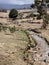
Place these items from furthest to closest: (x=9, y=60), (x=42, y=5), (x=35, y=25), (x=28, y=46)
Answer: (x=42, y=5), (x=35, y=25), (x=28, y=46), (x=9, y=60)

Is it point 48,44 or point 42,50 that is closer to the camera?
point 42,50

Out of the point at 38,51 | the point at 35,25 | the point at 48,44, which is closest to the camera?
the point at 38,51

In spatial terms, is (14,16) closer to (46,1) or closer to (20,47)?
(46,1)

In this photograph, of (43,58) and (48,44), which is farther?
(48,44)

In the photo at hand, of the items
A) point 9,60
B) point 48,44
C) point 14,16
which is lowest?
point 14,16

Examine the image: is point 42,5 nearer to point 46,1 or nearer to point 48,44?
point 46,1

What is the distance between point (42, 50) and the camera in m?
38.6

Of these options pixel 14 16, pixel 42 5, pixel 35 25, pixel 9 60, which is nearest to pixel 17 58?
pixel 9 60

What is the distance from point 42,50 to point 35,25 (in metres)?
39.3

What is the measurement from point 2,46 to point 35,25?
38.4 m

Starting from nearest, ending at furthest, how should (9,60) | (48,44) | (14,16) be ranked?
(9,60)
(48,44)
(14,16)

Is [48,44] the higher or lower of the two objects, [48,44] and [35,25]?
the higher

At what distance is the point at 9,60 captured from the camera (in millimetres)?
30484

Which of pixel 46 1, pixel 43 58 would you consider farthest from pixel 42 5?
pixel 43 58
